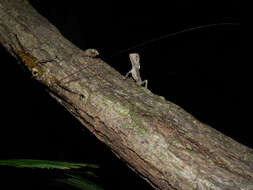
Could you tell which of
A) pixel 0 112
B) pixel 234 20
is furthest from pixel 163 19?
pixel 0 112

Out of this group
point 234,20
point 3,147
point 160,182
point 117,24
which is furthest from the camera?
point 117,24

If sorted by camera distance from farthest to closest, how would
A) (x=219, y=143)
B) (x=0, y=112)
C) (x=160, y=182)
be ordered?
(x=0, y=112) < (x=219, y=143) < (x=160, y=182)

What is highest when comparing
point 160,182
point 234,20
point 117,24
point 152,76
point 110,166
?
point 234,20

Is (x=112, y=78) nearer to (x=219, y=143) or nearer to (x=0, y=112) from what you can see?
(x=219, y=143)

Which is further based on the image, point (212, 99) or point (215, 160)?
point (212, 99)

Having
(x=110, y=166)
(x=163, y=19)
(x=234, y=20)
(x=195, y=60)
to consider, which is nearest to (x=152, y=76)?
(x=195, y=60)

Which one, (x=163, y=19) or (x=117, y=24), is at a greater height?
(x=163, y=19)
